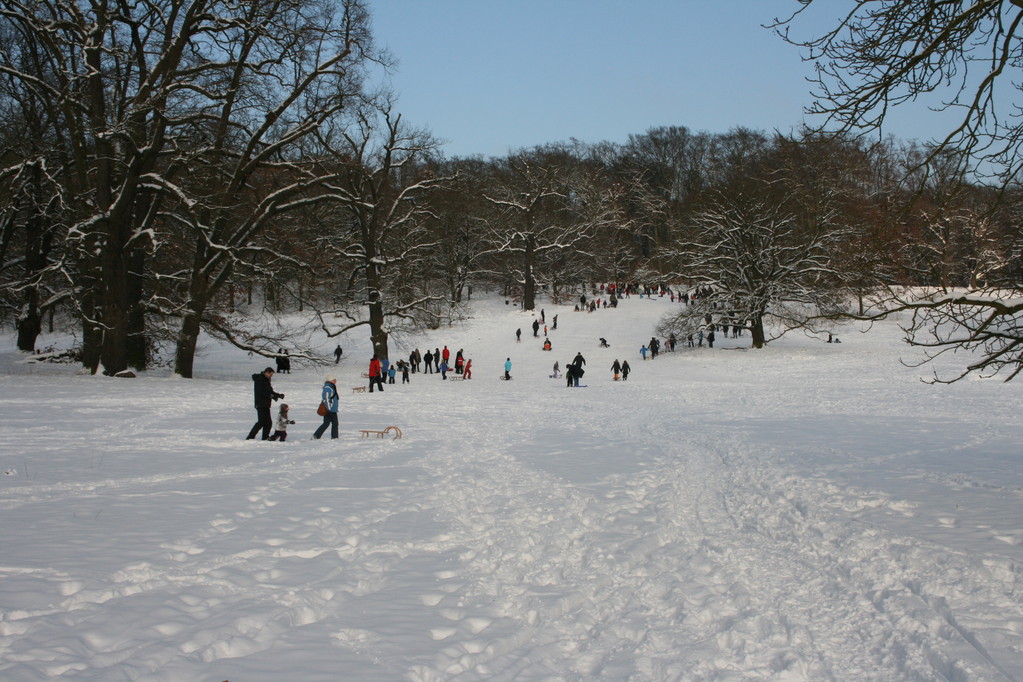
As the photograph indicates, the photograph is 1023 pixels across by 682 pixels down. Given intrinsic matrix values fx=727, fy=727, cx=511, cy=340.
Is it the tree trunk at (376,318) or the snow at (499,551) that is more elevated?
the tree trunk at (376,318)

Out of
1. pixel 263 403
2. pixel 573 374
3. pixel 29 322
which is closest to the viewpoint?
pixel 263 403

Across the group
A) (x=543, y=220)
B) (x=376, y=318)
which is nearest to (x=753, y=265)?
(x=376, y=318)

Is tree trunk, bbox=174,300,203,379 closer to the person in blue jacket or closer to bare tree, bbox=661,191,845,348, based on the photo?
the person in blue jacket

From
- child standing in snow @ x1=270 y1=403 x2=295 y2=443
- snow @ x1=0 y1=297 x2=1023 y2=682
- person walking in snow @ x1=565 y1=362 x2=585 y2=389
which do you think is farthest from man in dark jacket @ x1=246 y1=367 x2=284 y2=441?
person walking in snow @ x1=565 y1=362 x2=585 y2=389

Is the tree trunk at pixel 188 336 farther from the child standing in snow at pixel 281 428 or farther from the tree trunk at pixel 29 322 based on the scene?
the child standing in snow at pixel 281 428

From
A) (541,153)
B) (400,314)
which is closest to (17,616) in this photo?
(400,314)

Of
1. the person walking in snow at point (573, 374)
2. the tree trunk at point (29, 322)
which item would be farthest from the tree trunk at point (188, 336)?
the person walking in snow at point (573, 374)

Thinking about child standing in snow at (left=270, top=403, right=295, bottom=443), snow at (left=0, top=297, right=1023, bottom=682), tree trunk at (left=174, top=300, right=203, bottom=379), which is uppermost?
tree trunk at (left=174, top=300, right=203, bottom=379)

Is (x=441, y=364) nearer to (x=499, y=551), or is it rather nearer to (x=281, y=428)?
(x=281, y=428)

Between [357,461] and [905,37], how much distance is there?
9.79 m

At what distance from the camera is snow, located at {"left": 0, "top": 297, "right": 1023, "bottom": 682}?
5102 mm

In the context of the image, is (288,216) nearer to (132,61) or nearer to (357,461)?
(132,61)

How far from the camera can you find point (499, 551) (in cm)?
762

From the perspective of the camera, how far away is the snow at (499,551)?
5.10m
